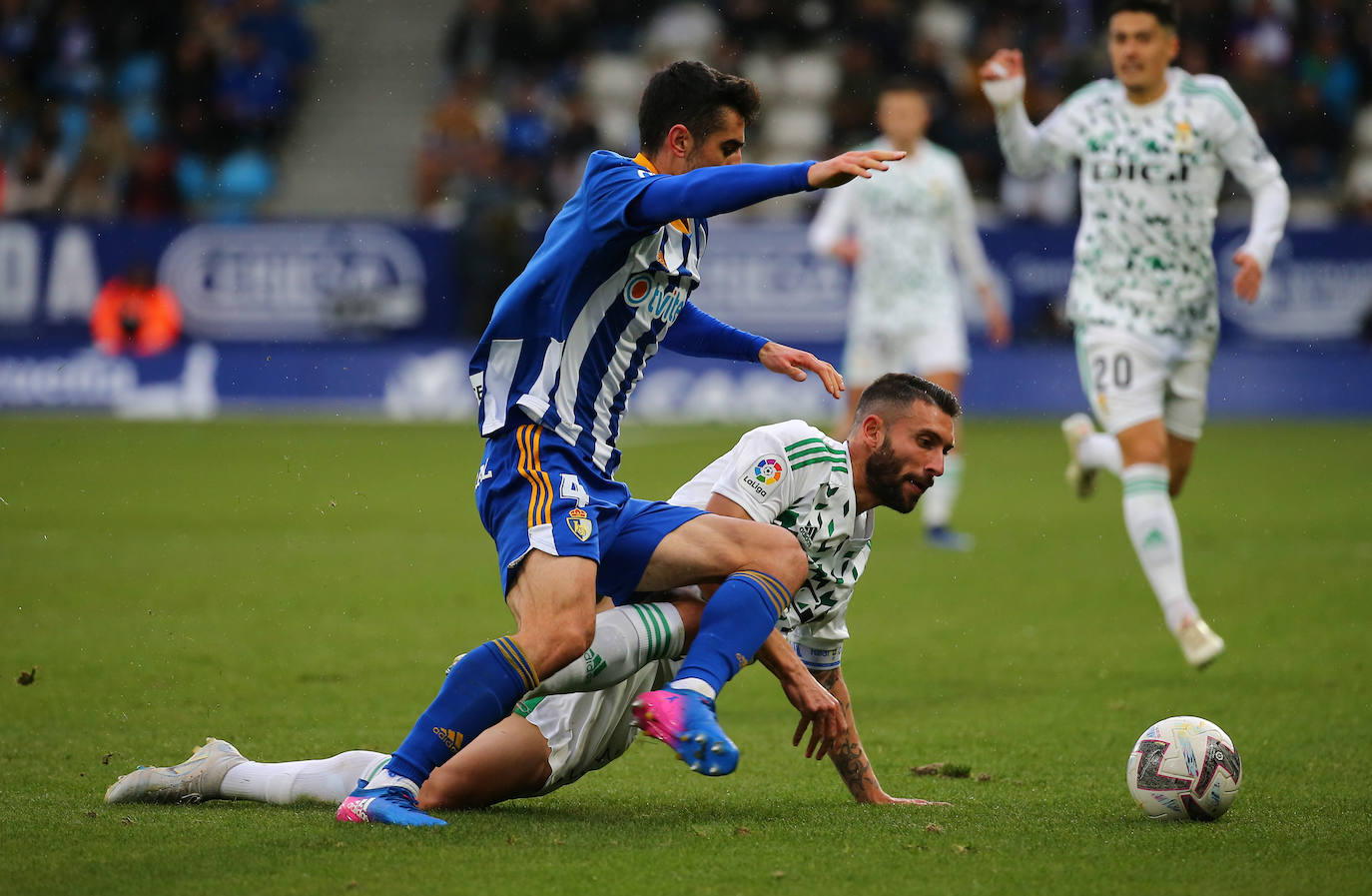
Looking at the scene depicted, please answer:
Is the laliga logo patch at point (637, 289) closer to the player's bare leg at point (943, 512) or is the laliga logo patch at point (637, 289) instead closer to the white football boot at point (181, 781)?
the white football boot at point (181, 781)

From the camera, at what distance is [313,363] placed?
18328 mm

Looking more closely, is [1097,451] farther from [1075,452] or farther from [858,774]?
[858,774]

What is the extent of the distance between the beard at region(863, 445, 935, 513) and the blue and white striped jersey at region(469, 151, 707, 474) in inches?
27.8

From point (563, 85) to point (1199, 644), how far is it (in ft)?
54.3

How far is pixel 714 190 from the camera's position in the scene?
13.1ft

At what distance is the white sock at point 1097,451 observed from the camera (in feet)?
25.2

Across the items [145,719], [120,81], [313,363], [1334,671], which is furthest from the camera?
[120,81]

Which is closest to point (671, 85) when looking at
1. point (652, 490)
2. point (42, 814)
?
point (42, 814)

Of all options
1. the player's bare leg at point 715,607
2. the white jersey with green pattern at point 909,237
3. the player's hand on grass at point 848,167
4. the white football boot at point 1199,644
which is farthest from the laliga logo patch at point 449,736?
the white jersey with green pattern at point 909,237

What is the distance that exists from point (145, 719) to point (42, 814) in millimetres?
1419

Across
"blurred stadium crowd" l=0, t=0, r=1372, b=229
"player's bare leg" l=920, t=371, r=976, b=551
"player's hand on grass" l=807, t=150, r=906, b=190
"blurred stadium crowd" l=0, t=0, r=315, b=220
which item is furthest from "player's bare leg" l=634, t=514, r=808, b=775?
"blurred stadium crowd" l=0, t=0, r=315, b=220

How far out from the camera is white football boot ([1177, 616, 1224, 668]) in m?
6.07

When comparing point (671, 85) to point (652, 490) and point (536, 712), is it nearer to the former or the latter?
point (536, 712)

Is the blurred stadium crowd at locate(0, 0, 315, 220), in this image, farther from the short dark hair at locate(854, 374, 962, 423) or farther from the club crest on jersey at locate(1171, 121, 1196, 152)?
the short dark hair at locate(854, 374, 962, 423)
